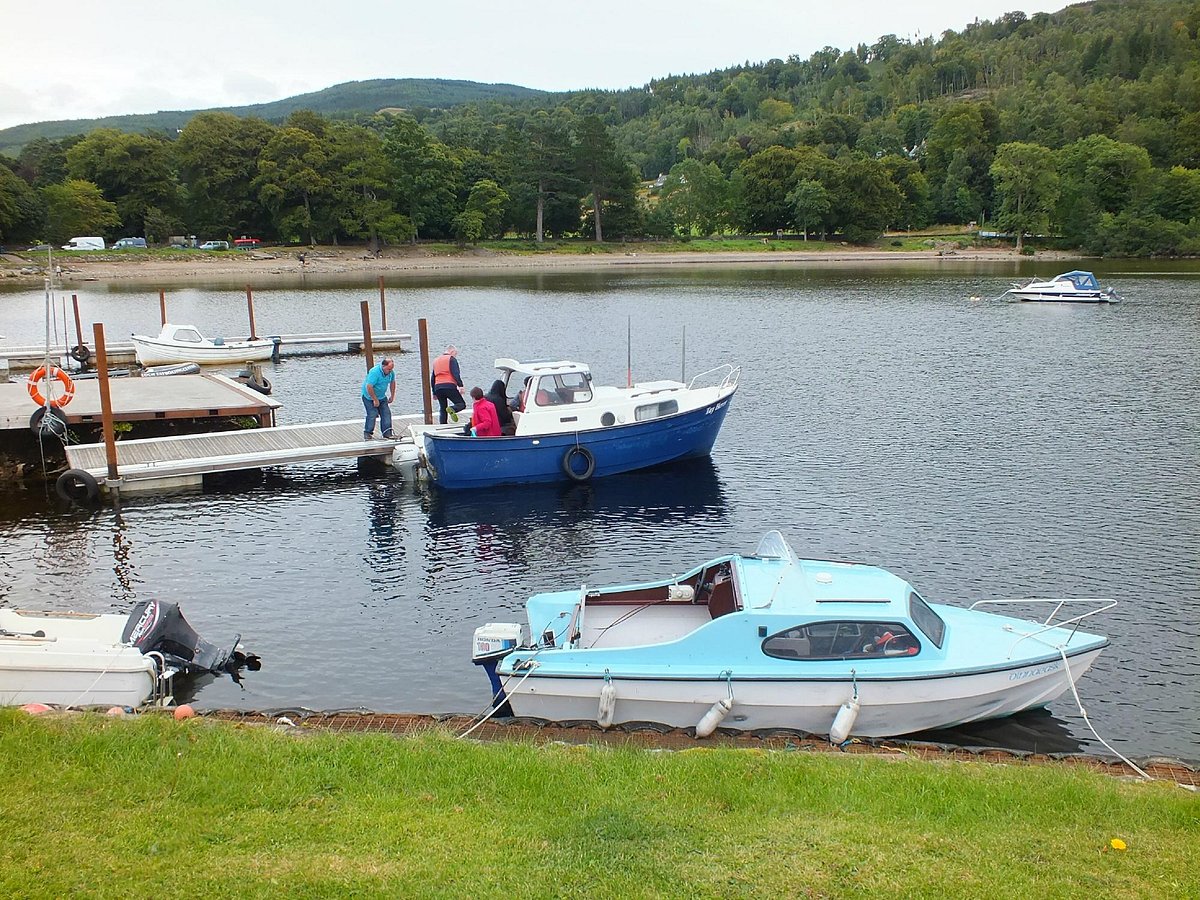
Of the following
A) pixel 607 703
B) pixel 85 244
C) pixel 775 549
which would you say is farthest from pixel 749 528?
pixel 85 244

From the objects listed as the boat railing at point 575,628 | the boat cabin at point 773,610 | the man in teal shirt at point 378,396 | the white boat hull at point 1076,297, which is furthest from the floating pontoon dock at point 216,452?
the white boat hull at point 1076,297

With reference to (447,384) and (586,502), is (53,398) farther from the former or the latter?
(586,502)

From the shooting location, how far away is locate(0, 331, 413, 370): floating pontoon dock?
43.8m

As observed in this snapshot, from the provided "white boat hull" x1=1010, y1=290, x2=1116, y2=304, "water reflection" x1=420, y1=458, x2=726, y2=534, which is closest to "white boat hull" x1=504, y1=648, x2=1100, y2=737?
"water reflection" x1=420, y1=458, x2=726, y2=534

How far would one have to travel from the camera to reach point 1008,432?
1233 inches

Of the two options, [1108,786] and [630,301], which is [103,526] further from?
[630,301]

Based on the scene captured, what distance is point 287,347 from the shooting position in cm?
5253

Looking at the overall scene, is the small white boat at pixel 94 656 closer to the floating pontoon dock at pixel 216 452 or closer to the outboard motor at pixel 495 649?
the outboard motor at pixel 495 649

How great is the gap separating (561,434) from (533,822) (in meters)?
17.3

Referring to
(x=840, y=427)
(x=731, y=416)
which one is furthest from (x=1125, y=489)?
(x=731, y=416)

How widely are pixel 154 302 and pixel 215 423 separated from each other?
174ft

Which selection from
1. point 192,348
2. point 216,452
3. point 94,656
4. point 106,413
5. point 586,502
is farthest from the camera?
point 192,348

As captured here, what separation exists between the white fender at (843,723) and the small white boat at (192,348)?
39599 mm

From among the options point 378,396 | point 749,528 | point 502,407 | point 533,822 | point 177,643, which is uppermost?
point 378,396
